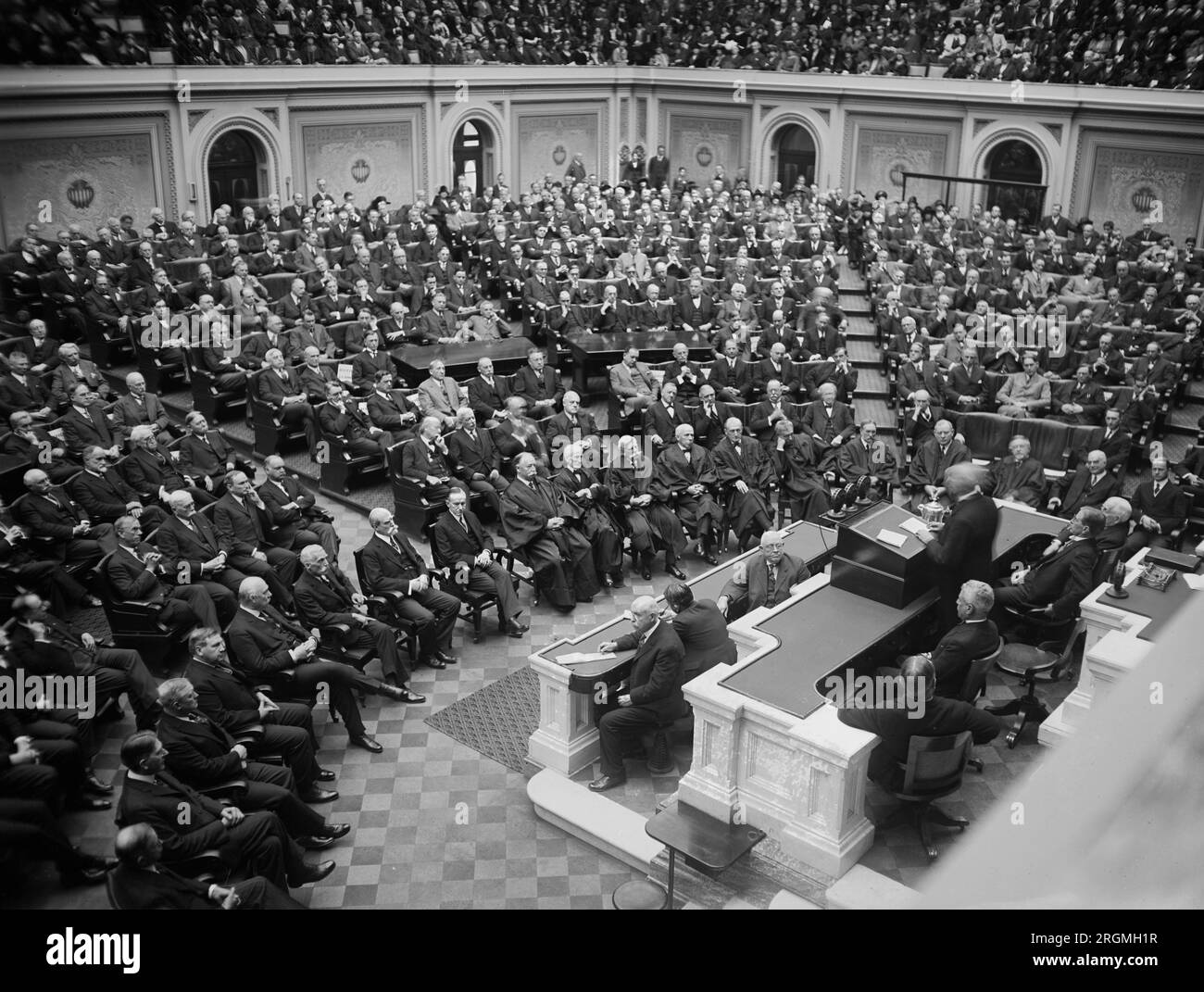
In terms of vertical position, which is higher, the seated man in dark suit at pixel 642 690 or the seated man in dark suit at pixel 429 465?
the seated man in dark suit at pixel 429 465

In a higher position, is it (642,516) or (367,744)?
(642,516)

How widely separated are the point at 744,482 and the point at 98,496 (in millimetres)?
5795

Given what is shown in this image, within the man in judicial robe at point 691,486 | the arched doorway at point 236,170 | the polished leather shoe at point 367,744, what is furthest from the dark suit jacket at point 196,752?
the arched doorway at point 236,170

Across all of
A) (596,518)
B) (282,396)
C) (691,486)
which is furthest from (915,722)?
(282,396)

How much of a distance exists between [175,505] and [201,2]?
13.0 m

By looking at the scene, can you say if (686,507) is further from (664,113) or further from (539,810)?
(664,113)

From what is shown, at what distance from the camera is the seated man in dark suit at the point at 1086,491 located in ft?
32.6

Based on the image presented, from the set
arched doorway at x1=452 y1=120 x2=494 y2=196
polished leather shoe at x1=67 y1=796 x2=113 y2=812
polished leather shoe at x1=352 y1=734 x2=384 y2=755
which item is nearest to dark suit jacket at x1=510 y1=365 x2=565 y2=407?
polished leather shoe at x1=352 y1=734 x2=384 y2=755

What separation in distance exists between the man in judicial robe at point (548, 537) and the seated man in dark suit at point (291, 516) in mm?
1504

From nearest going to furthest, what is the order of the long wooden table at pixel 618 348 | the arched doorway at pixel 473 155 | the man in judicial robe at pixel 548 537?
the man in judicial robe at pixel 548 537, the long wooden table at pixel 618 348, the arched doorway at pixel 473 155

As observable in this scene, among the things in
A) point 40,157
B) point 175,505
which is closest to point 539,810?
point 175,505

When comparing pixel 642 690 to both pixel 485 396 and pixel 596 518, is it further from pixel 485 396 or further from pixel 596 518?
pixel 485 396

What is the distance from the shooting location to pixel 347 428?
1109 cm

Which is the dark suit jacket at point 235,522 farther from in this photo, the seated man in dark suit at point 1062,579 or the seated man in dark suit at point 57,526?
the seated man in dark suit at point 1062,579
